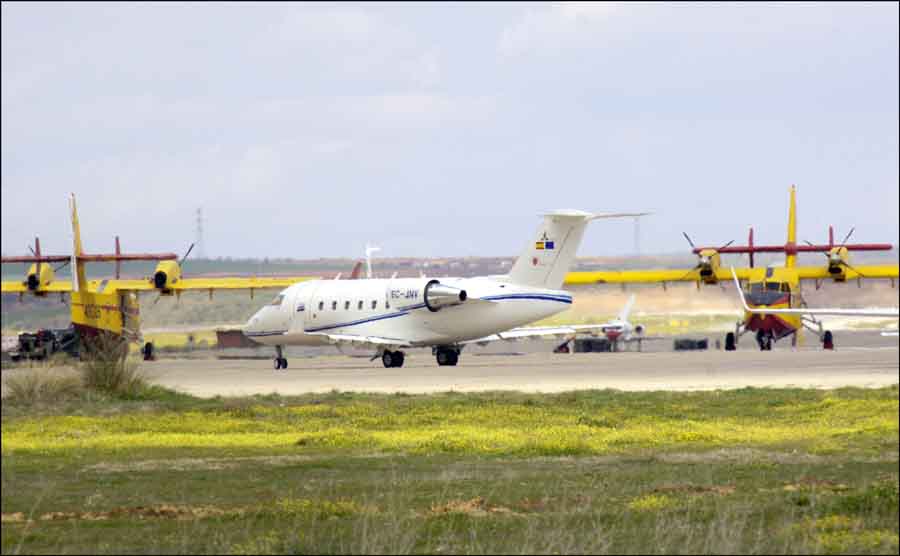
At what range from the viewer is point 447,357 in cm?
5422

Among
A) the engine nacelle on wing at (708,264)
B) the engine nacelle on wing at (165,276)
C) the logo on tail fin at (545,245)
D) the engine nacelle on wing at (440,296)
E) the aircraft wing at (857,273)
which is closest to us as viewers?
the engine nacelle on wing at (440,296)

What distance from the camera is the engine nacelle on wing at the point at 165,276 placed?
205 feet

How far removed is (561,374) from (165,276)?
23.1 metres

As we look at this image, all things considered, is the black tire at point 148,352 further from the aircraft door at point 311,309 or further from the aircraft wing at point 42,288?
the aircraft door at point 311,309

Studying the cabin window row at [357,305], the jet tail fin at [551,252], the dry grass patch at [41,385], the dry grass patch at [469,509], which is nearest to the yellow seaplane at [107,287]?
the cabin window row at [357,305]

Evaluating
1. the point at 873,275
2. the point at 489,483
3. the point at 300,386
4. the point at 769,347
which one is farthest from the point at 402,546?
the point at 873,275

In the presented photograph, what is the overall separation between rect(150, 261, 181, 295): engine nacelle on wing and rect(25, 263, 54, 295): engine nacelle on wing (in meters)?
4.79

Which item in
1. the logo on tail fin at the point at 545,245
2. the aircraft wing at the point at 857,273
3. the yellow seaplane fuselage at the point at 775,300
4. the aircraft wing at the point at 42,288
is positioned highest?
the logo on tail fin at the point at 545,245

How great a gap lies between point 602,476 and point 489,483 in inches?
67.1

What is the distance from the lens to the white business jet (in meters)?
50.8

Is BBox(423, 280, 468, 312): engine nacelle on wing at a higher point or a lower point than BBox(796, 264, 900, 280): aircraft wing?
lower

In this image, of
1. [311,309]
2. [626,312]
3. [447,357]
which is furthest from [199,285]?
A: [626,312]

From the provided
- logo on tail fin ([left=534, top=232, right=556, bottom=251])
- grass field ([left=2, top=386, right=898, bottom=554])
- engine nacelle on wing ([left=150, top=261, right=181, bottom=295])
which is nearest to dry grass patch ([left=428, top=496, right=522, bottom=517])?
grass field ([left=2, top=386, right=898, bottom=554])

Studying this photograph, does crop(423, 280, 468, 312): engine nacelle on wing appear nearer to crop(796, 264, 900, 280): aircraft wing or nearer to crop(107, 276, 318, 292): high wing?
crop(107, 276, 318, 292): high wing
